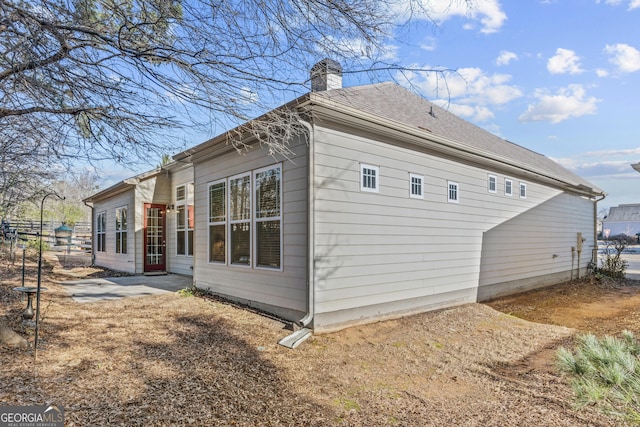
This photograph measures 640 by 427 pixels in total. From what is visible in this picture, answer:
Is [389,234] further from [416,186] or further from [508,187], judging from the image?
[508,187]

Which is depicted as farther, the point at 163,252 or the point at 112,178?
the point at 163,252

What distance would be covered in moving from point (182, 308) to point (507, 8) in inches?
254

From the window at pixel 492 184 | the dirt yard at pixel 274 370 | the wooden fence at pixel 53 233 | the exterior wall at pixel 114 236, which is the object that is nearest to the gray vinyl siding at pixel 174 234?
the exterior wall at pixel 114 236

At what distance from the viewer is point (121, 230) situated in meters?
12.2

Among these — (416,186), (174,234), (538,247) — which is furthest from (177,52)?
(538,247)

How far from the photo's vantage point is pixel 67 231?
22656mm

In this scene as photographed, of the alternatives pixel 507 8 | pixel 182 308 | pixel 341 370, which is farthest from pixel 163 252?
pixel 507 8

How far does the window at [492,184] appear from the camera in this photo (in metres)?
9.15

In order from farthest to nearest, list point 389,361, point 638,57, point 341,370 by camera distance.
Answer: point 638,57 < point 389,361 < point 341,370

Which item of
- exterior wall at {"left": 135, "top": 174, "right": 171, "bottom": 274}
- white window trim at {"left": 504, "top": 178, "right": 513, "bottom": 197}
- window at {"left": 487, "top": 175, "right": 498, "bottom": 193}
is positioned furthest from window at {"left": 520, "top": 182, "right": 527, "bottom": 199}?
exterior wall at {"left": 135, "top": 174, "right": 171, "bottom": 274}

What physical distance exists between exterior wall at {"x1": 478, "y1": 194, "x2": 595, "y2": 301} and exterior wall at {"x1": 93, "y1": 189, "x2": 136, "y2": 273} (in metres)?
10.1

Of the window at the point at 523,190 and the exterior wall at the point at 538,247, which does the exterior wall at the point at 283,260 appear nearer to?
the exterior wall at the point at 538,247

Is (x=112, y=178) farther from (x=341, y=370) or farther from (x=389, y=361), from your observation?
(x=389, y=361)

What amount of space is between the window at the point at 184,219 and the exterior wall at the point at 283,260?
9.21 feet
